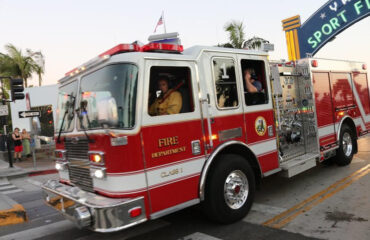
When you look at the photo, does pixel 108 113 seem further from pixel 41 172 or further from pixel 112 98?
pixel 41 172

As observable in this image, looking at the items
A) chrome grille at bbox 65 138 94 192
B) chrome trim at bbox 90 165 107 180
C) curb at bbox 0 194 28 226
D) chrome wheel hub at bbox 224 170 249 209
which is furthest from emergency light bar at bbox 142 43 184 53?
curb at bbox 0 194 28 226

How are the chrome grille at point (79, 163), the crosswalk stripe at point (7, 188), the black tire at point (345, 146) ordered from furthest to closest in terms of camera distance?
the crosswalk stripe at point (7, 188), the black tire at point (345, 146), the chrome grille at point (79, 163)

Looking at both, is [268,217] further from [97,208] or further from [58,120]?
[58,120]

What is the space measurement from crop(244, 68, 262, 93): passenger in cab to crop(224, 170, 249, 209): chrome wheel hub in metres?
1.33

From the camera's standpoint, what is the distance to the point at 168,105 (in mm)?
3855

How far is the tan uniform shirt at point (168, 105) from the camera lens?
3703mm

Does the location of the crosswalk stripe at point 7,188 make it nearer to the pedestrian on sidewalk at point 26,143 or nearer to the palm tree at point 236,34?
the pedestrian on sidewalk at point 26,143

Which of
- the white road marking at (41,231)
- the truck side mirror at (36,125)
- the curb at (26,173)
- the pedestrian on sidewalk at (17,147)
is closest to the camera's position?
the white road marking at (41,231)

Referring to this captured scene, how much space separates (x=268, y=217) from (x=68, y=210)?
110 inches

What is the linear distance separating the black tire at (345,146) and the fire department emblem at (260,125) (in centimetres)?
294

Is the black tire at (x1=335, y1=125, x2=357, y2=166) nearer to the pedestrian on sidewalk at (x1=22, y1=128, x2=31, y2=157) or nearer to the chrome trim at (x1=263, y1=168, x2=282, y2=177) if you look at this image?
the chrome trim at (x1=263, y1=168, x2=282, y2=177)

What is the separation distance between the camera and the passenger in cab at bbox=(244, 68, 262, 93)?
15.8 ft

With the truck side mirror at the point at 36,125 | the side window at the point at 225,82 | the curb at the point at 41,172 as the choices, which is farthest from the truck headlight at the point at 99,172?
the truck side mirror at the point at 36,125

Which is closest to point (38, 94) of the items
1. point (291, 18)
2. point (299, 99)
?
point (291, 18)
